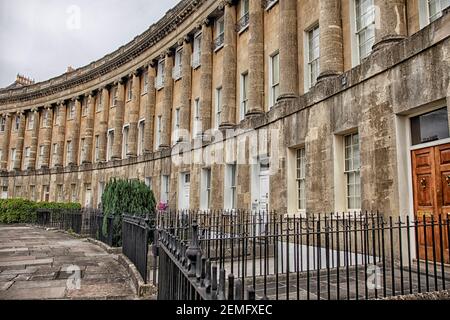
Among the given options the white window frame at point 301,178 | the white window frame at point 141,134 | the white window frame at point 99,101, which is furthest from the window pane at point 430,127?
the white window frame at point 99,101

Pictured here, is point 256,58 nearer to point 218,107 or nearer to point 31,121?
point 218,107

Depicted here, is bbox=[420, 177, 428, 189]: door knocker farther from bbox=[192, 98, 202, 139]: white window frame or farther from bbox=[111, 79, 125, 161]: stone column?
bbox=[111, 79, 125, 161]: stone column

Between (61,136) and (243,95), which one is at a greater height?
(61,136)

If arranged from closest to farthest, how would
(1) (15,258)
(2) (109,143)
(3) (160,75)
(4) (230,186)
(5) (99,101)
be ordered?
(1) (15,258) → (4) (230,186) → (3) (160,75) → (2) (109,143) → (5) (99,101)

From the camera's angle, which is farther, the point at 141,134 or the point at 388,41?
the point at 141,134

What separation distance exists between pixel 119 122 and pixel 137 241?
71.2 feet

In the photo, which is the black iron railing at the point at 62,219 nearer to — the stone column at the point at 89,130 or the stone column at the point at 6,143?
the stone column at the point at 89,130

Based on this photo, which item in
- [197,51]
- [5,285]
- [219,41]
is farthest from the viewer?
[197,51]

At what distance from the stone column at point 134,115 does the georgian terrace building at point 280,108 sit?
0.32ft

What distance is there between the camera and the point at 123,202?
35.6 ft

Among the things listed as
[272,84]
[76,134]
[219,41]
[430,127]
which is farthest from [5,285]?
[76,134]

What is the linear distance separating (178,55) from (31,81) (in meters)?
35.6

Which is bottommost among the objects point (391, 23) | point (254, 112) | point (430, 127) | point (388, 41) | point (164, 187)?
point (164, 187)
